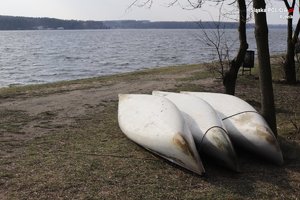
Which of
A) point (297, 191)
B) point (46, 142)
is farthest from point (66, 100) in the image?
point (297, 191)

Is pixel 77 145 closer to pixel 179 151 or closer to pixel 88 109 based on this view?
pixel 179 151

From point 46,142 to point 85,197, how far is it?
2.40m

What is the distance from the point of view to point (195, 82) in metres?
14.9

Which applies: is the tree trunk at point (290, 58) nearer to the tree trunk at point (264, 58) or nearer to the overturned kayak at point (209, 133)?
the tree trunk at point (264, 58)

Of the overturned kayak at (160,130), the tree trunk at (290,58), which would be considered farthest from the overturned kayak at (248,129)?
the tree trunk at (290,58)

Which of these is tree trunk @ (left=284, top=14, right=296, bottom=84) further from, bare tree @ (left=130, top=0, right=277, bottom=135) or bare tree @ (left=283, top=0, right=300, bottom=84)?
bare tree @ (left=130, top=0, right=277, bottom=135)

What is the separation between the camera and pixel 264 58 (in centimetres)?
656

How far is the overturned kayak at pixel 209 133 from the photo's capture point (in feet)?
18.2

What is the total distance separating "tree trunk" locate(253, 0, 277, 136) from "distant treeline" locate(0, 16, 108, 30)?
14582cm

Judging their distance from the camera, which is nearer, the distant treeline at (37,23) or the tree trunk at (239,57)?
the tree trunk at (239,57)

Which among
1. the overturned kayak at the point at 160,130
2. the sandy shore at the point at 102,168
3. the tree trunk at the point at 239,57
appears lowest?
the sandy shore at the point at 102,168

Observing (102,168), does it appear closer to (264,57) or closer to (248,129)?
(248,129)

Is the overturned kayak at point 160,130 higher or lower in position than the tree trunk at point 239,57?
lower

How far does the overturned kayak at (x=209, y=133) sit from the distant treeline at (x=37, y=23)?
146 meters
